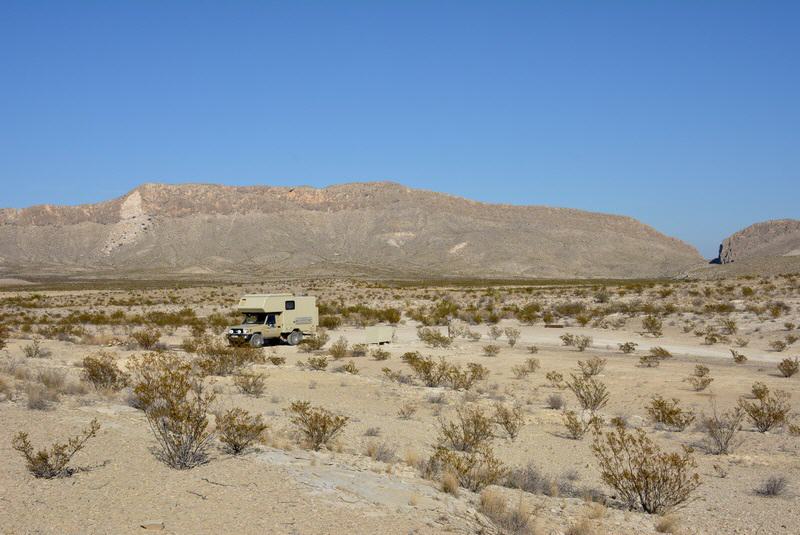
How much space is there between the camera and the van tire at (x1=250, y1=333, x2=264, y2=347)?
26875 mm

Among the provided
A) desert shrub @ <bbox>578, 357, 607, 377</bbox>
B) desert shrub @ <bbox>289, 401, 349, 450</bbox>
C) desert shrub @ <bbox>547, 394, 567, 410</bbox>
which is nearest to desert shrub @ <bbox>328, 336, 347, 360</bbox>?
desert shrub @ <bbox>578, 357, 607, 377</bbox>

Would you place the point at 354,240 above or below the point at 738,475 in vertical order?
above

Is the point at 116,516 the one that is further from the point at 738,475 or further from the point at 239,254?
the point at 239,254

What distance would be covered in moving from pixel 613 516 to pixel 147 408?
749cm

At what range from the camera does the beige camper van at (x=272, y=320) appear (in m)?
27.0

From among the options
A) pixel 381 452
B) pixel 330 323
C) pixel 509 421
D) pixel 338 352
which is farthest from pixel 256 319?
pixel 381 452

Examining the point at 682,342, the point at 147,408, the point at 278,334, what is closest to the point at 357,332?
the point at 278,334

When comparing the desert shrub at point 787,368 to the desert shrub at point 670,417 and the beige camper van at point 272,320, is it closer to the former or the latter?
the desert shrub at point 670,417

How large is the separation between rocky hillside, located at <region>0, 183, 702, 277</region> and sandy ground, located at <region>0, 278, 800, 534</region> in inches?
4546

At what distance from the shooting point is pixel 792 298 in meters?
40.3

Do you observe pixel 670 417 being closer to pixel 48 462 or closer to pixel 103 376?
pixel 48 462

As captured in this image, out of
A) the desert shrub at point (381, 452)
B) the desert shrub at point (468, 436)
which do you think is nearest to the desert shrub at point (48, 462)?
the desert shrub at point (381, 452)

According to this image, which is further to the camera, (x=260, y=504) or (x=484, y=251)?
(x=484, y=251)

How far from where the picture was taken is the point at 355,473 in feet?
29.7
